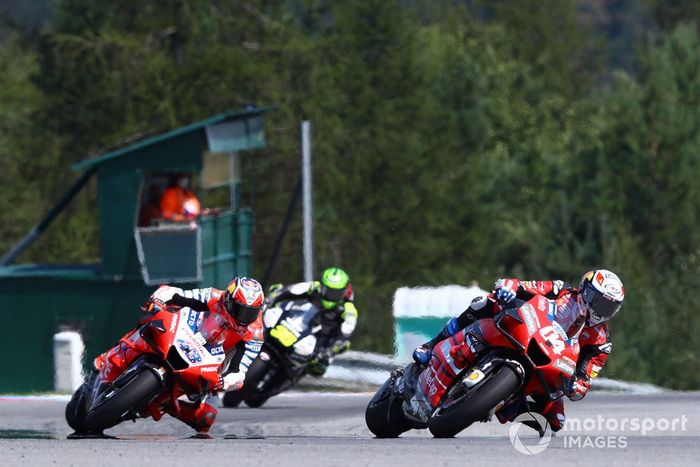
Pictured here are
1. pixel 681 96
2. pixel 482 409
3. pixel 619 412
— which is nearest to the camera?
pixel 482 409

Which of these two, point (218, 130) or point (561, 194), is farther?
point (561, 194)

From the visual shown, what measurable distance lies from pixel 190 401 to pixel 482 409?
2.34m

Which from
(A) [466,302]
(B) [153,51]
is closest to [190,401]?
(A) [466,302]

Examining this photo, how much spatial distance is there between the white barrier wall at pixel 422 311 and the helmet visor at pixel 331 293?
5325 mm

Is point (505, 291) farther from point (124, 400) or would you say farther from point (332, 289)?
point (332, 289)

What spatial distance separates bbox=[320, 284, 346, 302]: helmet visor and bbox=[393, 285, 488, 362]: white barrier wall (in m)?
5.32

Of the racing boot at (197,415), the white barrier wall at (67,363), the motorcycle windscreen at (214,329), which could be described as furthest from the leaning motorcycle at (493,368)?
the white barrier wall at (67,363)

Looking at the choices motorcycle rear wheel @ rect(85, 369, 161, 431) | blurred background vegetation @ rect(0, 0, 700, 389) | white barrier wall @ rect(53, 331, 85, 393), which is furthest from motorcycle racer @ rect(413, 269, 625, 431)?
blurred background vegetation @ rect(0, 0, 700, 389)

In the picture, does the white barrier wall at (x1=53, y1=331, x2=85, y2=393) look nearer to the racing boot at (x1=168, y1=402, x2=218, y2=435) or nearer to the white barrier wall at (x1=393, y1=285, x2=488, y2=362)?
the white barrier wall at (x1=393, y1=285, x2=488, y2=362)

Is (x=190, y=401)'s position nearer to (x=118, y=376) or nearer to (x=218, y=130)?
(x=118, y=376)

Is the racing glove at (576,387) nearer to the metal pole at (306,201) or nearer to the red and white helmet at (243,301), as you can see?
the red and white helmet at (243,301)

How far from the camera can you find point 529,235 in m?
41.7

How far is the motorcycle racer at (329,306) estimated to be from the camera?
598 inches

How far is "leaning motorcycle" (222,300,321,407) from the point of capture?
14.9 metres
